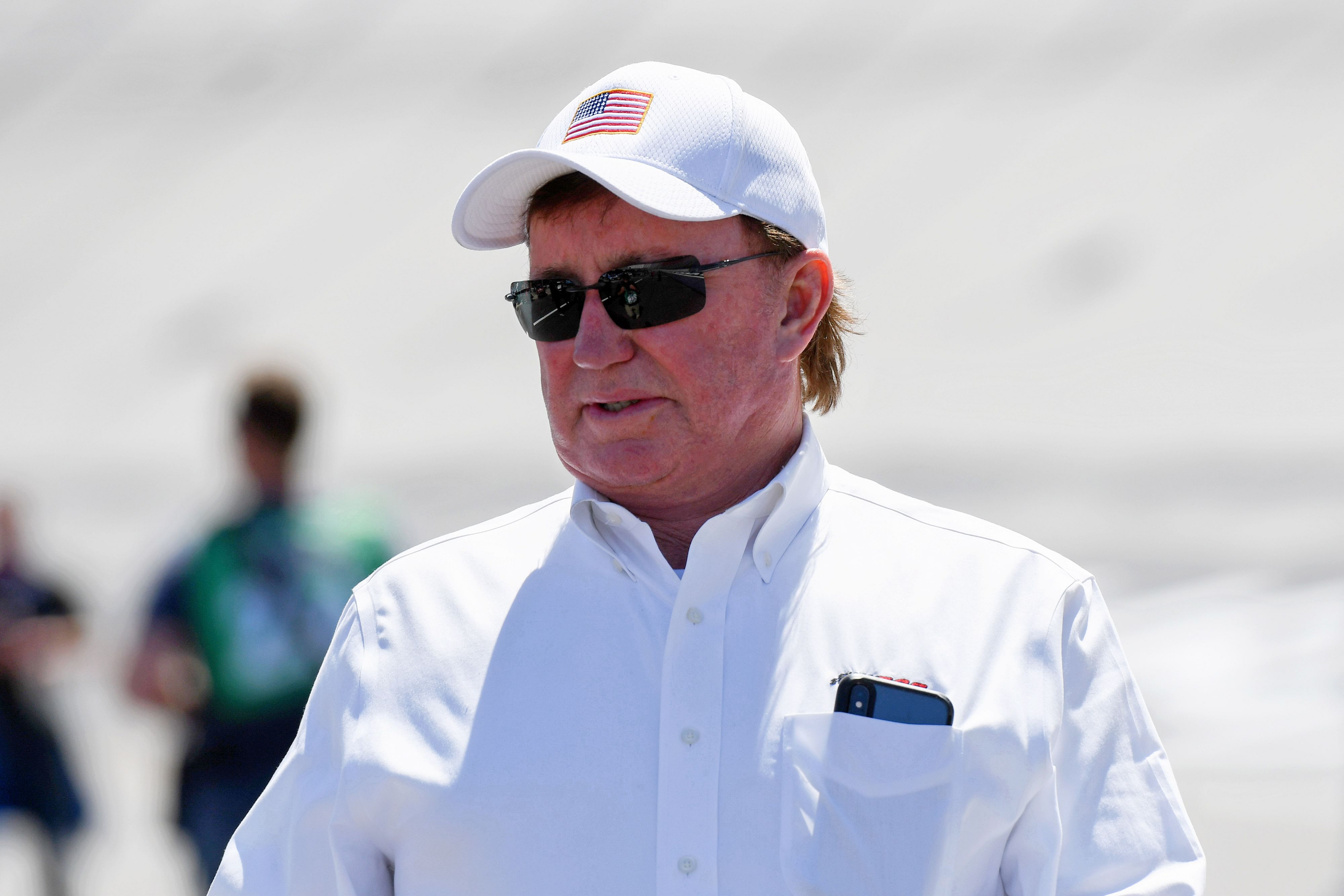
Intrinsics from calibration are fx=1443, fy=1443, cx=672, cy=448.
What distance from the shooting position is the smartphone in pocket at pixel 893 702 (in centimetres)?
131

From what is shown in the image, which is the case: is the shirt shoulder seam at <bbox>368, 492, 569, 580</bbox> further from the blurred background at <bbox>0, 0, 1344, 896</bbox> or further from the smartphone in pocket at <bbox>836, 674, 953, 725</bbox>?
the blurred background at <bbox>0, 0, 1344, 896</bbox>

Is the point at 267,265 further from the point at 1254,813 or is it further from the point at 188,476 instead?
the point at 1254,813

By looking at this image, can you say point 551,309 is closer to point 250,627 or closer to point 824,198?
point 250,627

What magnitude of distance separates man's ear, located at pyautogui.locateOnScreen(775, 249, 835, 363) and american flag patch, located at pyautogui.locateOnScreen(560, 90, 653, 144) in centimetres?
22

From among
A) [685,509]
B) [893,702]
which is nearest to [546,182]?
[685,509]

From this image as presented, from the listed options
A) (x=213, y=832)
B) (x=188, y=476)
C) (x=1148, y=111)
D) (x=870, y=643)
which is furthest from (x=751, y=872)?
(x=1148, y=111)

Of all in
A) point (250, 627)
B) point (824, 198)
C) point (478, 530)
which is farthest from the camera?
point (824, 198)

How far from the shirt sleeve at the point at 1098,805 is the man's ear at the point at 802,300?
15.5 inches

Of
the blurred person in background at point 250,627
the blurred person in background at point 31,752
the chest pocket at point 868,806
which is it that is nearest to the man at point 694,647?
the chest pocket at point 868,806

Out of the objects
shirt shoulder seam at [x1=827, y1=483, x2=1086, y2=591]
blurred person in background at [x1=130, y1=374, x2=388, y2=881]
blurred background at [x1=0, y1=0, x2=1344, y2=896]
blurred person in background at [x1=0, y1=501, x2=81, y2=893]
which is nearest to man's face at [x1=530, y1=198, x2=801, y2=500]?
shirt shoulder seam at [x1=827, y1=483, x2=1086, y2=591]

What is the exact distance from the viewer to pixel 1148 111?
1600cm

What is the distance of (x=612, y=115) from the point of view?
149cm

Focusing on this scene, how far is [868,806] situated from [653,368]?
0.47 meters

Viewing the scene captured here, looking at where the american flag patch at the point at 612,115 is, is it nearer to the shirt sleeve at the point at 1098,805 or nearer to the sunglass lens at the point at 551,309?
the sunglass lens at the point at 551,309
